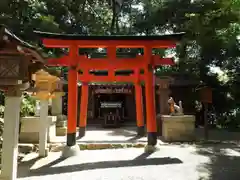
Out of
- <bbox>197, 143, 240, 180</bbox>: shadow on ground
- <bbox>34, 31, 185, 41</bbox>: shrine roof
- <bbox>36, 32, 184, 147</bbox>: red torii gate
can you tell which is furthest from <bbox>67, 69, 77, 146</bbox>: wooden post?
<bbox>197, 143, 240, 180</bbox>: shadow on ground

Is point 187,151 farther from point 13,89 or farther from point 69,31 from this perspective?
point 69,31

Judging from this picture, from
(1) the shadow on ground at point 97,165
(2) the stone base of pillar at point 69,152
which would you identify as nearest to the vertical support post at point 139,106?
(1) the shadow on ground at point 97,165

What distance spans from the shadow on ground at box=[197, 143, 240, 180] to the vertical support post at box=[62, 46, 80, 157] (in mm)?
3748

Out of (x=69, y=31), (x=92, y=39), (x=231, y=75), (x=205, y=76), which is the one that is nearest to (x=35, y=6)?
(x=69, y=31)

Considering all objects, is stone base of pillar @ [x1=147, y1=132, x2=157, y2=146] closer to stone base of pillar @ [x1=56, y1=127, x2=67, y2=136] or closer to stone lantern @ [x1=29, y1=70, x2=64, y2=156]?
stone lantern @ [x1=29, y1=70, x2=64, y2=156]

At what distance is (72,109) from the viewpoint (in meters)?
7.91

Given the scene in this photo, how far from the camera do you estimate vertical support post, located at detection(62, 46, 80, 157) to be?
7.86m

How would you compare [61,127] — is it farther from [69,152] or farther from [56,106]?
[69,152]

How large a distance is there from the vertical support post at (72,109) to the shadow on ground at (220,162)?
148 inches

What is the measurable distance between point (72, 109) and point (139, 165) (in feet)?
8.75

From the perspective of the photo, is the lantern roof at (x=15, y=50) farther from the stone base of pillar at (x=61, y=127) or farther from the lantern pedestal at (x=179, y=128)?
the stone base of pillar at (x=61, y=127)

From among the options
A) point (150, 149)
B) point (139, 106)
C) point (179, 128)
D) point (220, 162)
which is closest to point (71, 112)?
point (150, 149)

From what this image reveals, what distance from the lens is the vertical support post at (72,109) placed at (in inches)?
310

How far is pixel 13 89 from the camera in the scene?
4.43 metres
